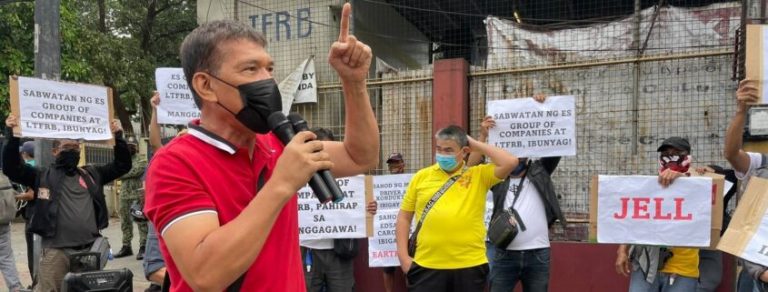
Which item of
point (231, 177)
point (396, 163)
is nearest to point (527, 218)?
point (396, 163)

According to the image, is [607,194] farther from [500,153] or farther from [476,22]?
[476,22]

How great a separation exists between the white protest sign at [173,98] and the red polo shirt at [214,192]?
3.97 metres

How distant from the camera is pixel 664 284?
15.2 feet

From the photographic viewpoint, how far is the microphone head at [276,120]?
1.68 m

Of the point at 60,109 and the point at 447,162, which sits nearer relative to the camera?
the point at 447,162

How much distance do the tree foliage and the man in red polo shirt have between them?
47.8 feet

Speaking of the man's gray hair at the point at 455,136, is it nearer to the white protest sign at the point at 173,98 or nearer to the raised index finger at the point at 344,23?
the white protest sign at the point at 173,98

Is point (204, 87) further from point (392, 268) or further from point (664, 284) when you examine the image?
point (392, 268)

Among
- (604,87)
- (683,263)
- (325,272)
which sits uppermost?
(604,87)

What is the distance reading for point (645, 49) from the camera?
7.14m

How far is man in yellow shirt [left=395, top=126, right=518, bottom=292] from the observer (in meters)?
4.62

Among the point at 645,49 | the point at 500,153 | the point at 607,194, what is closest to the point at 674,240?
the point at 607,194

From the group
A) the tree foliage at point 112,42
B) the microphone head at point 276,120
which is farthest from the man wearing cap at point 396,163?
the tree foliage at point 112,42

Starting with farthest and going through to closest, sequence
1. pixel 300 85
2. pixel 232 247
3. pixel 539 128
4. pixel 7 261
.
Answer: pixel 300 85, pixel 7 261, pixel 539 128, pixel 232 247
